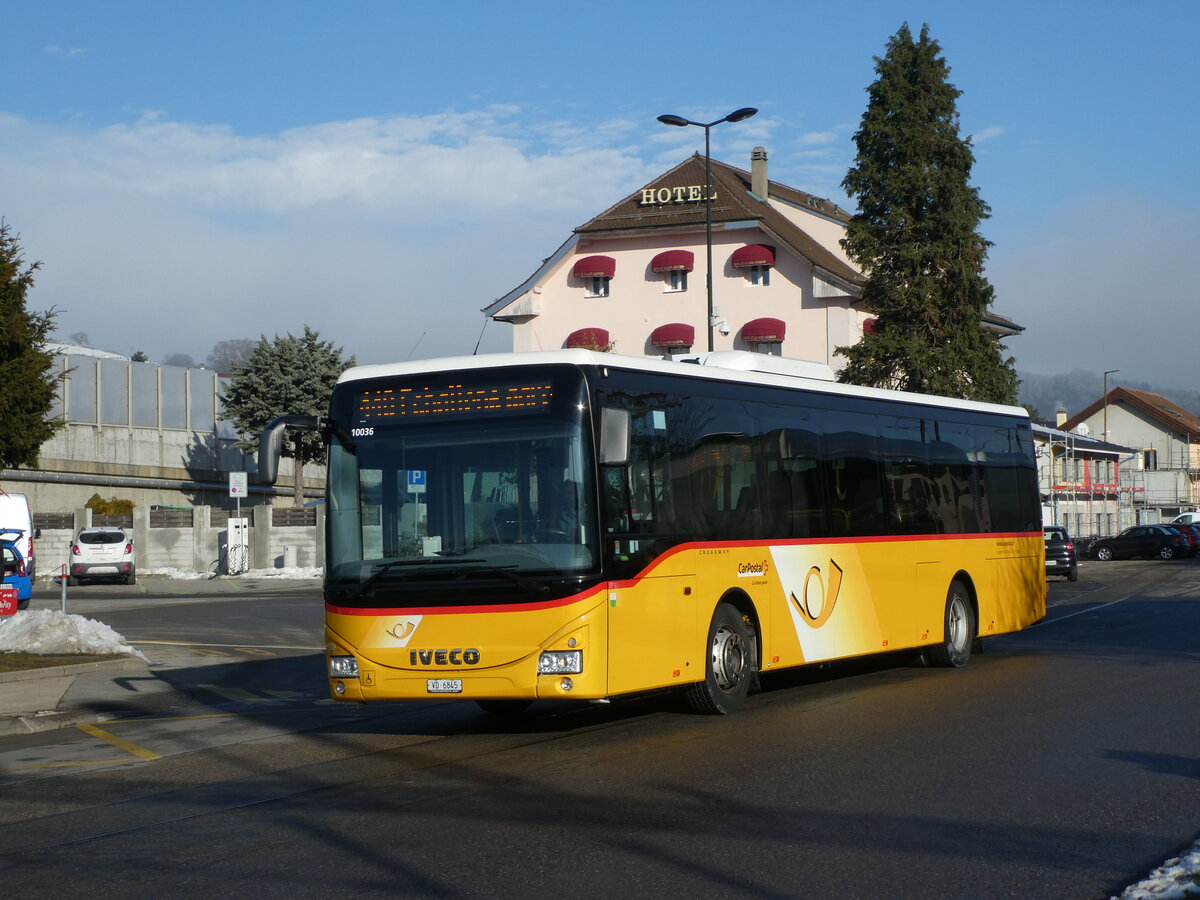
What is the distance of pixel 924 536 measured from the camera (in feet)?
54.0

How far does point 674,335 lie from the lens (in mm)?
62031

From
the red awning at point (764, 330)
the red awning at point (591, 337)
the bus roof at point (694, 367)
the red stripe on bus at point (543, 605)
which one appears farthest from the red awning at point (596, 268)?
the red stripe on bus at point (543, 605)

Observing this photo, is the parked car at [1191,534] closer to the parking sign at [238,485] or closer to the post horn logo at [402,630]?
the parking sign at [238,485]

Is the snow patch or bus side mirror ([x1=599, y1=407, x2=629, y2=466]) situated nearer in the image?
bus side mirror ([x1=599, y1=407, x2=629, y2=466])

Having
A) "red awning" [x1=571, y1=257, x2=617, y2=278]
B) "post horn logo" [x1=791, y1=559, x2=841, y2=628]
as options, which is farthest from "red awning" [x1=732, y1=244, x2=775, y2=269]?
"post horn logo" [x1=791, y1=559, x2=841, y2=628]

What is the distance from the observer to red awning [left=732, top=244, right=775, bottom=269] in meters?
61.1

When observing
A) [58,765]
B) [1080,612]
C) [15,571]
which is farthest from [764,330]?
[58,765]

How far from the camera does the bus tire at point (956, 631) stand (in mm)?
16953

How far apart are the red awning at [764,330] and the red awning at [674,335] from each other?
2.30 m

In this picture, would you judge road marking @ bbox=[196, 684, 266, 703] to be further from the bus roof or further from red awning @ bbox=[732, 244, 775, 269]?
red awning @ bbox=[732, 244, 775, 269]

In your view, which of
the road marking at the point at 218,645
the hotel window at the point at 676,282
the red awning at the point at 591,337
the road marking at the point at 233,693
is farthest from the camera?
the hotel window at the point at 676,282

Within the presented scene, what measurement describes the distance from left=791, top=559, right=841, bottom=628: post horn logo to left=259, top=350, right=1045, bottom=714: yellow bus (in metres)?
0.03

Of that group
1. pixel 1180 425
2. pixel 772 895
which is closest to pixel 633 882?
pixel 772 895

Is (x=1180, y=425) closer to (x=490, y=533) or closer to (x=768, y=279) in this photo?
(x=768, y=279)
